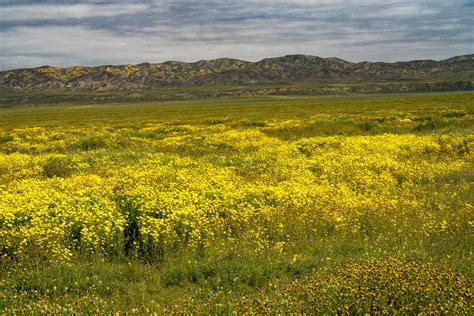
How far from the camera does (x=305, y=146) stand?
2419 centimetres

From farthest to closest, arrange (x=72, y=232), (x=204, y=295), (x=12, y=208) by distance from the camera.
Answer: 1. (x=12, y=208)
2. (x=72, y=232)
3. (x=204, y=295)

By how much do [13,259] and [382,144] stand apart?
62.3ft

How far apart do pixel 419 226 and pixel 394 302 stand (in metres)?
4.49

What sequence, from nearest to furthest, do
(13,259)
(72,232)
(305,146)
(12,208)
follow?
(13,259) < (72,232) < (12,208) < (305,146)

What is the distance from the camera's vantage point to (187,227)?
957 centimetres

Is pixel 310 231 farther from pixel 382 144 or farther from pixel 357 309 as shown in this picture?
pixel 382 144

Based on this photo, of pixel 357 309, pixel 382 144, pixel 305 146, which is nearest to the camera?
pixel 357 309

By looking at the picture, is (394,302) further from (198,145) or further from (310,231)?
(198,145)

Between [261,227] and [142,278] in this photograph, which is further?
[261,227]

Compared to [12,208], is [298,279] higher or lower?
lower

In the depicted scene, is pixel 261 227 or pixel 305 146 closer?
pixel 261 227

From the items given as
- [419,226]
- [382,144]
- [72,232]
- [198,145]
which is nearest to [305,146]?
[382,144]

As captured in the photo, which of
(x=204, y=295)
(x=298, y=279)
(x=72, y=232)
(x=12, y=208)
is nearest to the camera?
(x=204, y=295)

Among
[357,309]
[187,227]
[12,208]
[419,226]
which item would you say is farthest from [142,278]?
[419,226]
